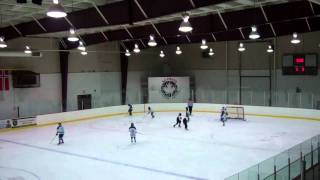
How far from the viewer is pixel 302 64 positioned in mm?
28891

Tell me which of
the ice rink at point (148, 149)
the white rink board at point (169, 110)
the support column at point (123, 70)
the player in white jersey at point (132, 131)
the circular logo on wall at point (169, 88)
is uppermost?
the support column at point (123, 70)

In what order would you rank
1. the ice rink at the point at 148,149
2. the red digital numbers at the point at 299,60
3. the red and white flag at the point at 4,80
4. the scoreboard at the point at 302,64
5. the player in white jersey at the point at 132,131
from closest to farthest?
the ice rink at the point at 148,149, the player in white jersey at the point at 132,131, the red and white flag at the point at 4,80, the scoreboard at the point at 302,64, the red digital numbers at the point at 299,60

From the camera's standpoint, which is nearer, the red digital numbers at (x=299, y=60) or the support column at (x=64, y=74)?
the red digital numbers at (x=299, y=60)

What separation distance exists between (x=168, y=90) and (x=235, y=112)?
7.54 m

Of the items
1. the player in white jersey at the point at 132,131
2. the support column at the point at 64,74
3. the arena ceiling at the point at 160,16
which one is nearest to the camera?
the arena ceiling at the point at 160,16

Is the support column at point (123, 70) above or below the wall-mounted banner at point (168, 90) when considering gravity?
above

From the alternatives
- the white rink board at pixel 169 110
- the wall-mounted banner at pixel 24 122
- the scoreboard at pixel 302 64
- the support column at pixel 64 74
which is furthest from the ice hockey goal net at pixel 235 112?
the wall-mounted banner at pixel 24 122

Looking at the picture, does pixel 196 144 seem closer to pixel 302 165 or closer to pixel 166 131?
pixel 166 131

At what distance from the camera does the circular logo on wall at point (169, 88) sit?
34.3m

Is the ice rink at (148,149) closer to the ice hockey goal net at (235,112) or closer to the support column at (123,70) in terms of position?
the ice hockey goal net at (235,112)

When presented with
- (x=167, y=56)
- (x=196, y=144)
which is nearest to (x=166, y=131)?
(x=196, y=144)

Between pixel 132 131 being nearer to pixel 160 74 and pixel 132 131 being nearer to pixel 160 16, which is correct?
pixel 160 16

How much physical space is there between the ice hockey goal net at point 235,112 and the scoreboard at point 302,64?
5.14 m

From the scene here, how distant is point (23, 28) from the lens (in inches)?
897
